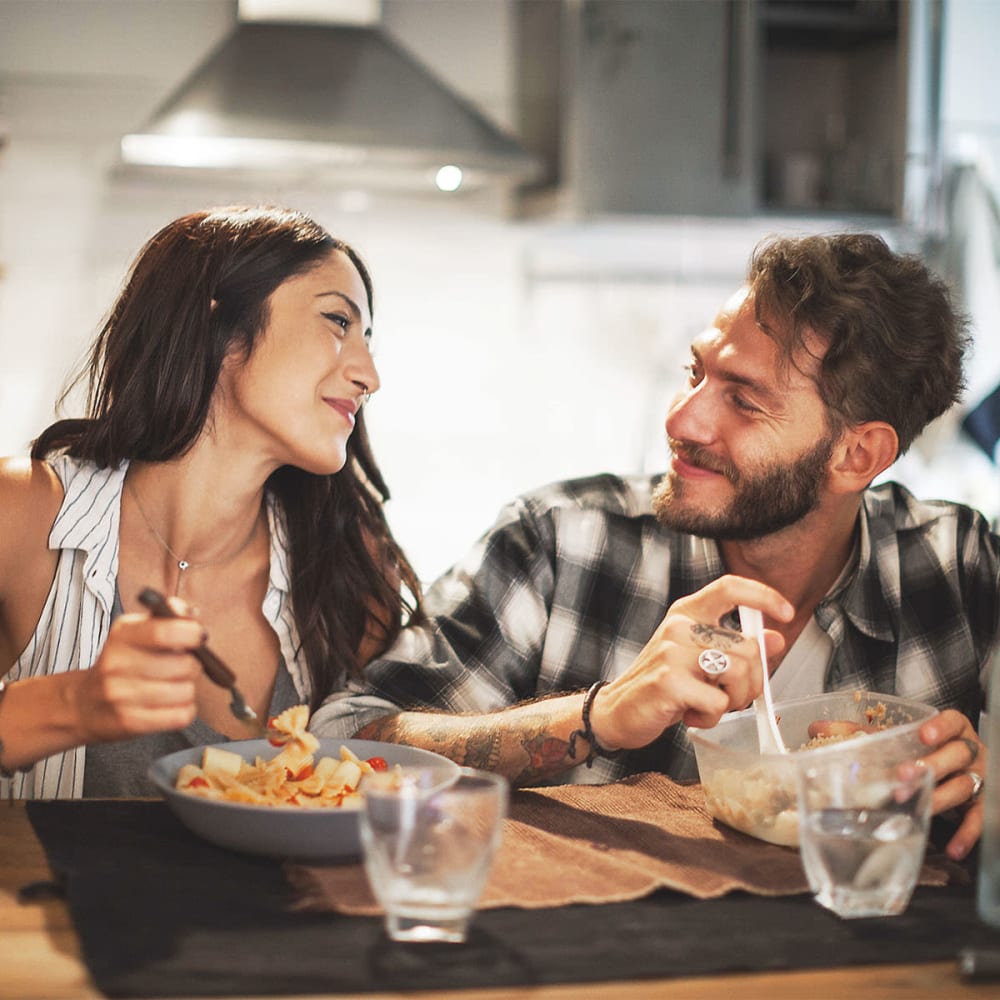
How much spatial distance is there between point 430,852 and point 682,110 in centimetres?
293

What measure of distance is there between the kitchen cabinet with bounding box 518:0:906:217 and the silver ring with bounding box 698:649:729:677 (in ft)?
7.69

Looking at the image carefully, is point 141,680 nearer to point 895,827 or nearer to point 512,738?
point 512,738

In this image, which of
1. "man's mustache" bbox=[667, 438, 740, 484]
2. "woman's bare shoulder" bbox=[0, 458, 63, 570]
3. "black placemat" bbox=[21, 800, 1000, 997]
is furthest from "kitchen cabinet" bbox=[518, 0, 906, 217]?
"black placemat" bbox=[21, 800, 1000, 997]

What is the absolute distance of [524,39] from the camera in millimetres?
3678

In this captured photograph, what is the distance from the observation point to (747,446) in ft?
5.72

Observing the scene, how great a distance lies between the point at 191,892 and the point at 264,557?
0.85 m

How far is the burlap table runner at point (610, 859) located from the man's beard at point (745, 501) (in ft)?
1.43

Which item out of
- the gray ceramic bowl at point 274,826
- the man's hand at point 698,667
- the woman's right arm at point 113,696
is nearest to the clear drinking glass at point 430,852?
the gray ceramic bowl at point 274,826

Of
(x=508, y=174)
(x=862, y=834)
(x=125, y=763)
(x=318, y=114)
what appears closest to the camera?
(x=862, y=834)

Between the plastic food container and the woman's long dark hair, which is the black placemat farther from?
the woman's long dark hair

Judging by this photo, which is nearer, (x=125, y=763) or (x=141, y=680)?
(x=141, y=680)

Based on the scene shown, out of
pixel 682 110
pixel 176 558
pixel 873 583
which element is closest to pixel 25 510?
pixel 176 558

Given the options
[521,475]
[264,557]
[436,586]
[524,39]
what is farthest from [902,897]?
[524,39]

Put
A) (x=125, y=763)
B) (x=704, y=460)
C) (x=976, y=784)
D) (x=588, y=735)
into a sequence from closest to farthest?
(x=976, y=784)
(x=588, y=735)
(x=125, y=763)
(x=704, y=460)
